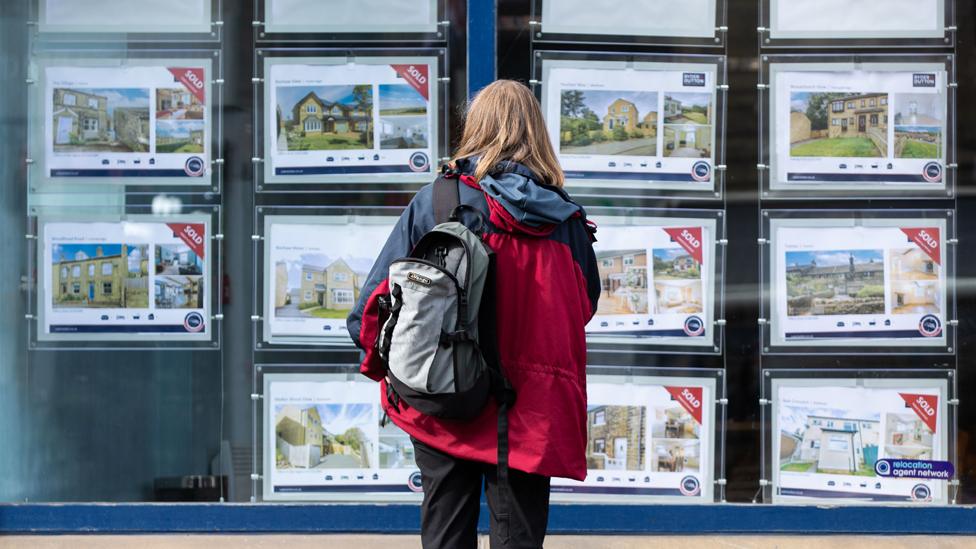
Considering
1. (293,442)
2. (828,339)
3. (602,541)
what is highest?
(828,339)

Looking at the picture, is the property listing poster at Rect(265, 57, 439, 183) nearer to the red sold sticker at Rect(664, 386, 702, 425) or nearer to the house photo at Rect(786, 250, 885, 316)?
the red sold sticker at Rect(664, 386, 702, 425)

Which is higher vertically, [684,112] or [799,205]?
[684,112]

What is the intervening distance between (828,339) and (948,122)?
1.07 metres

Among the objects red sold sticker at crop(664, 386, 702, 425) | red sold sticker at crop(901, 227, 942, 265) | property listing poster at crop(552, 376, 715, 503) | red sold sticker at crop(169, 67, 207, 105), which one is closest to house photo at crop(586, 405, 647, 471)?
property listing poster at crop(552, 376, 715, 503)

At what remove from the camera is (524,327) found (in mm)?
2959

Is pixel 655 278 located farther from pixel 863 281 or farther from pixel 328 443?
pixel 328 443

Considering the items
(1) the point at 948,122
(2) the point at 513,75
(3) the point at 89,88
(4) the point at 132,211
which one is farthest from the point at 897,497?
(3) the point at 89,88

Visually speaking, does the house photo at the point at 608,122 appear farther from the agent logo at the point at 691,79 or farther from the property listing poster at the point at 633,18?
the property listing poster at the point at 633,18

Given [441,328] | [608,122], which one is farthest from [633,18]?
[441,328]

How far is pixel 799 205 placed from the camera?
4734 millimetres

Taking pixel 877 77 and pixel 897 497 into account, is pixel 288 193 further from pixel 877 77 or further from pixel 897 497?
pixel 897 497

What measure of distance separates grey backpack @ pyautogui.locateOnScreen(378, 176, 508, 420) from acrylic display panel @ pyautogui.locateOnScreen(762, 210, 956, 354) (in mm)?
2246

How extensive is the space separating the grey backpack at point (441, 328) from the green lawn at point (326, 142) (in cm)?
189

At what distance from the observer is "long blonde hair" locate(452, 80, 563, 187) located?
3068mm
